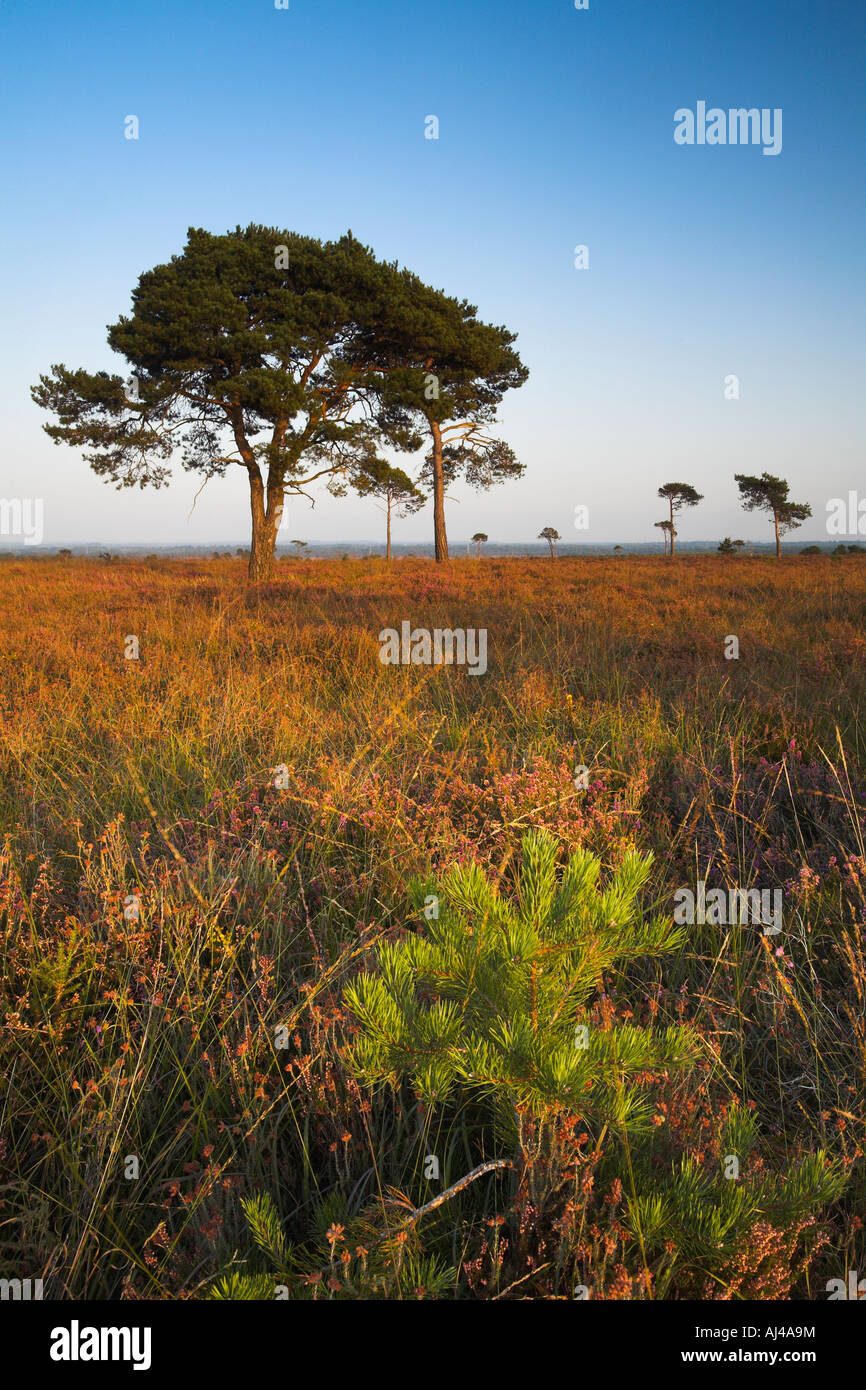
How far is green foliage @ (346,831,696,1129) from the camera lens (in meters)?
1.14

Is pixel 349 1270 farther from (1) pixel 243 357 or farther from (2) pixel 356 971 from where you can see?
(1) pixel 243 357

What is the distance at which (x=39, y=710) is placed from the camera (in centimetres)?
536

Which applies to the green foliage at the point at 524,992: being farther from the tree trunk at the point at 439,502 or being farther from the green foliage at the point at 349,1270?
the tree trunk at the point at 439,502

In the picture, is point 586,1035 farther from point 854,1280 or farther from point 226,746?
point 226,746

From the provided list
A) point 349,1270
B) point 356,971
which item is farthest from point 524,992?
point 356,971

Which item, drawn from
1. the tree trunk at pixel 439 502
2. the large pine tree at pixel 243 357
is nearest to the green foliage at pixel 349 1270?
the large pine tree at pixel 243 357

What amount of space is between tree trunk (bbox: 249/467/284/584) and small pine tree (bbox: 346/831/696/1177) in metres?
19.4

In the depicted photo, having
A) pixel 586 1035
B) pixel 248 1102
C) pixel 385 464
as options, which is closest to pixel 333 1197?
pixel 248 1102

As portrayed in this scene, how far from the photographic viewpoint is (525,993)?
1.21 metres

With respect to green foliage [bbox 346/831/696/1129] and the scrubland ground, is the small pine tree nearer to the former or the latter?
green foliage [bbox 346/831/696/1129]

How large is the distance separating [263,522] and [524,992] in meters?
20.6

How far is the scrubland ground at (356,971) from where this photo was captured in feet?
4.50

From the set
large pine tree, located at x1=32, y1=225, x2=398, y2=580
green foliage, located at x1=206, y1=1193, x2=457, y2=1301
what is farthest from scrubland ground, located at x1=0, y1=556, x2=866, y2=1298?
large pine tree, located at x1=32, y1=225, x2=398, y2=580

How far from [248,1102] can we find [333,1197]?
20.5 inches
